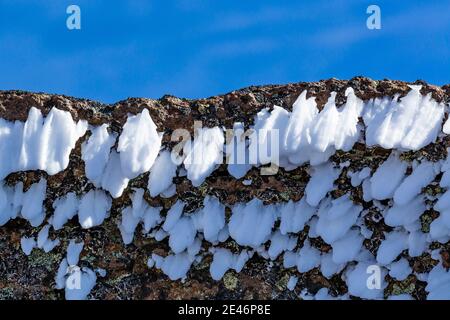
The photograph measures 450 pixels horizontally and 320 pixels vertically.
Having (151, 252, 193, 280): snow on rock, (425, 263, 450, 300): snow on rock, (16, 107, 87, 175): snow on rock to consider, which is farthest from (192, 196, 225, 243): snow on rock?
(425, 263, 450, 300): snow on rock

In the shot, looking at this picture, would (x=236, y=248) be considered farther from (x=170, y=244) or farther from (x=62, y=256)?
(x=62, y=256)

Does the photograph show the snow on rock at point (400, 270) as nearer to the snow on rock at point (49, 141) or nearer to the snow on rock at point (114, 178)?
the snow on rock at point (114, 178)

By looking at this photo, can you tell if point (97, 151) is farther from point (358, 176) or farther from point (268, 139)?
point (358, 176)

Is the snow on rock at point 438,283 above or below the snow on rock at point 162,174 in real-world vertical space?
below

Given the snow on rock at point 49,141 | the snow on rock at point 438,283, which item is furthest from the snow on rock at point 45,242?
the snow on rock at point 438,283

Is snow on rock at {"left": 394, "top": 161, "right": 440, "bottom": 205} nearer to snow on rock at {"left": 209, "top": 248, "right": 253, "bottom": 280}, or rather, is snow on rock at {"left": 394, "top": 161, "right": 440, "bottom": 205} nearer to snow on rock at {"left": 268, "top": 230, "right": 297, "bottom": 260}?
snow on rock at {"left": 268, "top": 230, "right": 297, "bottom": 260}

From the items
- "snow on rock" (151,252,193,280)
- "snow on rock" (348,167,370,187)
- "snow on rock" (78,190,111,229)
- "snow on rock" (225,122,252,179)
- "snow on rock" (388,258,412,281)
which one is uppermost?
"snow on rock" (225,122,252,179)
